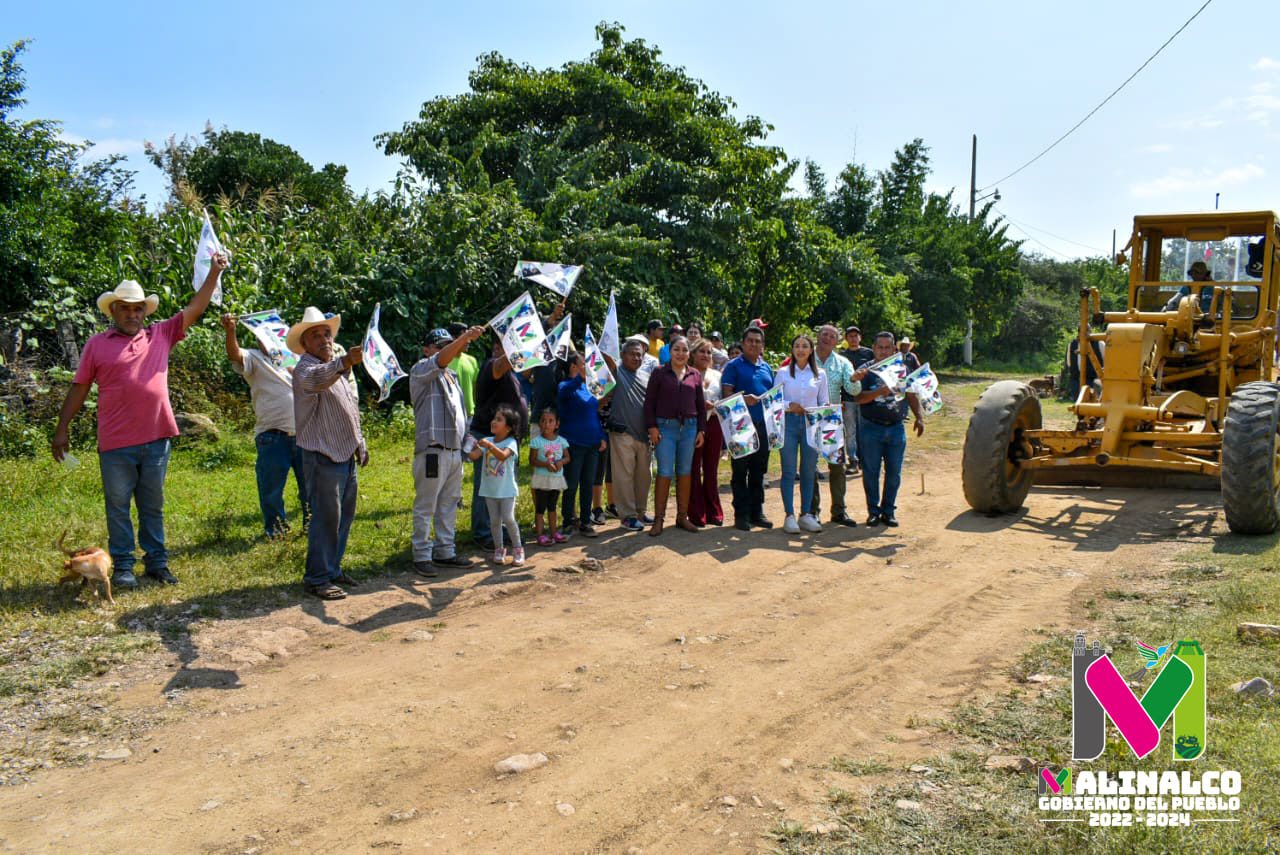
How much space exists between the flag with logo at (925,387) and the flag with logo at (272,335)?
18.2 ft

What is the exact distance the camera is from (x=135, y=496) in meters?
6.84

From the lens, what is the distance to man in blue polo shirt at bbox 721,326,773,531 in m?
9.19

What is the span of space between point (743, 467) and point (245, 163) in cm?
2275

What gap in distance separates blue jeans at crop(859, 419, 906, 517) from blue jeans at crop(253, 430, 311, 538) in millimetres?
5123

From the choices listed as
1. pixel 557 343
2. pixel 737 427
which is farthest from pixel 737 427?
pixel 557 343

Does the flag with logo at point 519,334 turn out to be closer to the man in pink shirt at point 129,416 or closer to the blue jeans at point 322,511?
the blue jeans at point 322,511

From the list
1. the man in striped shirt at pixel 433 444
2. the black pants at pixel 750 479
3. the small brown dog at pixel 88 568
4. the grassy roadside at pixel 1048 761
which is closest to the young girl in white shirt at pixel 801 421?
the black pants at pixel 750 479

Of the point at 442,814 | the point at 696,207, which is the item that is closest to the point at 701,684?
the point at 442,814

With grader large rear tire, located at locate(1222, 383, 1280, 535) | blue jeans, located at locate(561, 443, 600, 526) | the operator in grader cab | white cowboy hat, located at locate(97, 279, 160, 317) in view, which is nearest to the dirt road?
blue jeans, located at locate(561, 443, 600, 526)

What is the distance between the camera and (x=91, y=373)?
671 centimetres

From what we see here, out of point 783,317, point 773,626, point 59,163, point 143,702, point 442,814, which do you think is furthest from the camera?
point 783,317

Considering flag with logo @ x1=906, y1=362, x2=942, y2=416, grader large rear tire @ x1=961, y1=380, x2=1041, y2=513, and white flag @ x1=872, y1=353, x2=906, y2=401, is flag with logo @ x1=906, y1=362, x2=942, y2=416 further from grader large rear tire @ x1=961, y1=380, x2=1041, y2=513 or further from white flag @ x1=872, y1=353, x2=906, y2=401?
grader large rear tire @ x1=961, y1=380, x2=1041, y2=513

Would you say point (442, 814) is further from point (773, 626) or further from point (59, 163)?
point (59, 163)

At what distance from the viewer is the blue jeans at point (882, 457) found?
920cm
